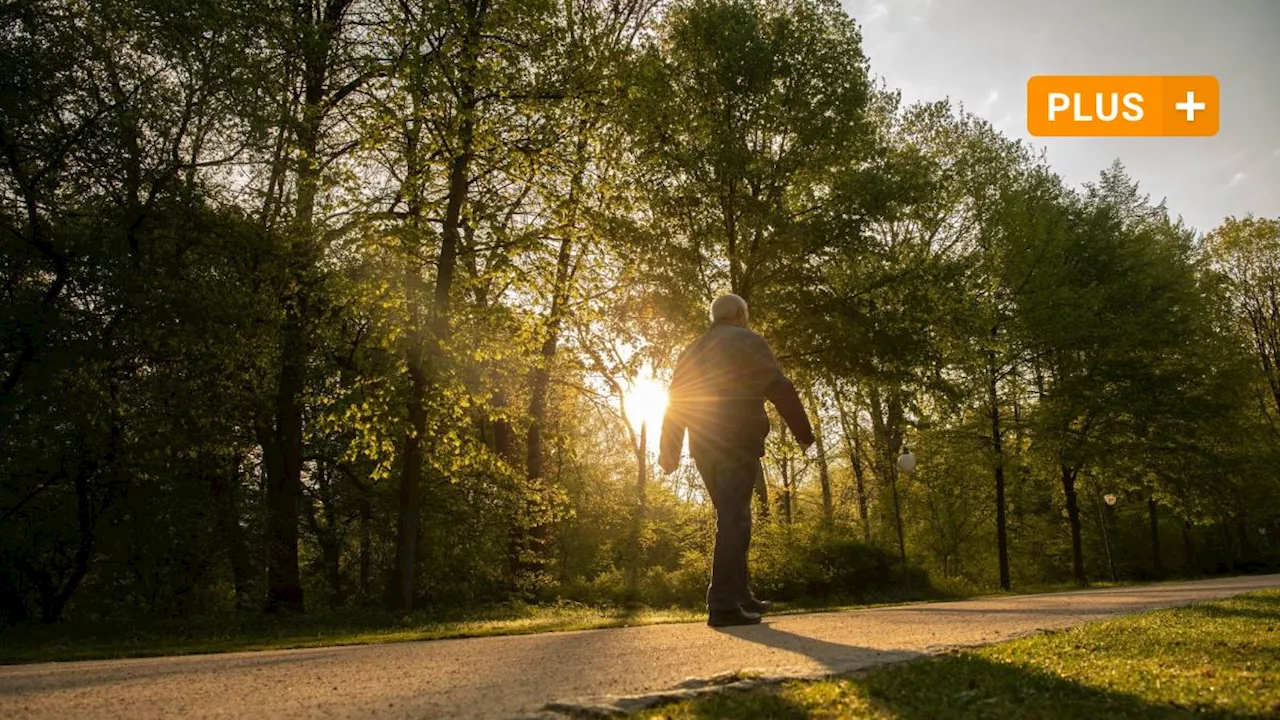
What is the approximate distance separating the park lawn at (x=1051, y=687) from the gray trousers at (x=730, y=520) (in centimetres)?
178

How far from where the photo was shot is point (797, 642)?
5.02m

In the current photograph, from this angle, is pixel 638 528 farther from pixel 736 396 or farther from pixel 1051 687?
pixel 1051 687

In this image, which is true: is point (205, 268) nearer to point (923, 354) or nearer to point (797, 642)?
point (797, 642)

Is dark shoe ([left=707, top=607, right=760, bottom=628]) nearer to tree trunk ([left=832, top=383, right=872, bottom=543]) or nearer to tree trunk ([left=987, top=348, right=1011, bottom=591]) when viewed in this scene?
tree trunk ([left=987, top=348, right=1011, bottom=591])

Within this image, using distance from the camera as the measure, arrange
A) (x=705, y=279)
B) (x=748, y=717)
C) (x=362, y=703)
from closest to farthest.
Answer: (x=748, y=717) < (x=362, y=703) < (x=705, y=279)

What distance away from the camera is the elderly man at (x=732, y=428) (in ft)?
19.5

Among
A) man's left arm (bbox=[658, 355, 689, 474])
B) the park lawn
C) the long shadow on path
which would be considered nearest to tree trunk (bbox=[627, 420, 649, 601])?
man's left arm (bbox=[658, 355, 689, 474])

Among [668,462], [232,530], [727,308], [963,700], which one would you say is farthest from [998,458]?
[963,700]

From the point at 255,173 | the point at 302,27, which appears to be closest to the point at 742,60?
the point at 302,27

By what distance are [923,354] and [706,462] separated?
14.7m

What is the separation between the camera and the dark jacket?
237 inches

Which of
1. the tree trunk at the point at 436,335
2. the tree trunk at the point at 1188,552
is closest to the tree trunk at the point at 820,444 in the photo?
the tree trunk at the point at 436,335

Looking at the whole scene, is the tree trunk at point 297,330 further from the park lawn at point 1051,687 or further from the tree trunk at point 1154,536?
the tree trunk at point 1154,536

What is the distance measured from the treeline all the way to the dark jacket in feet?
27.1
